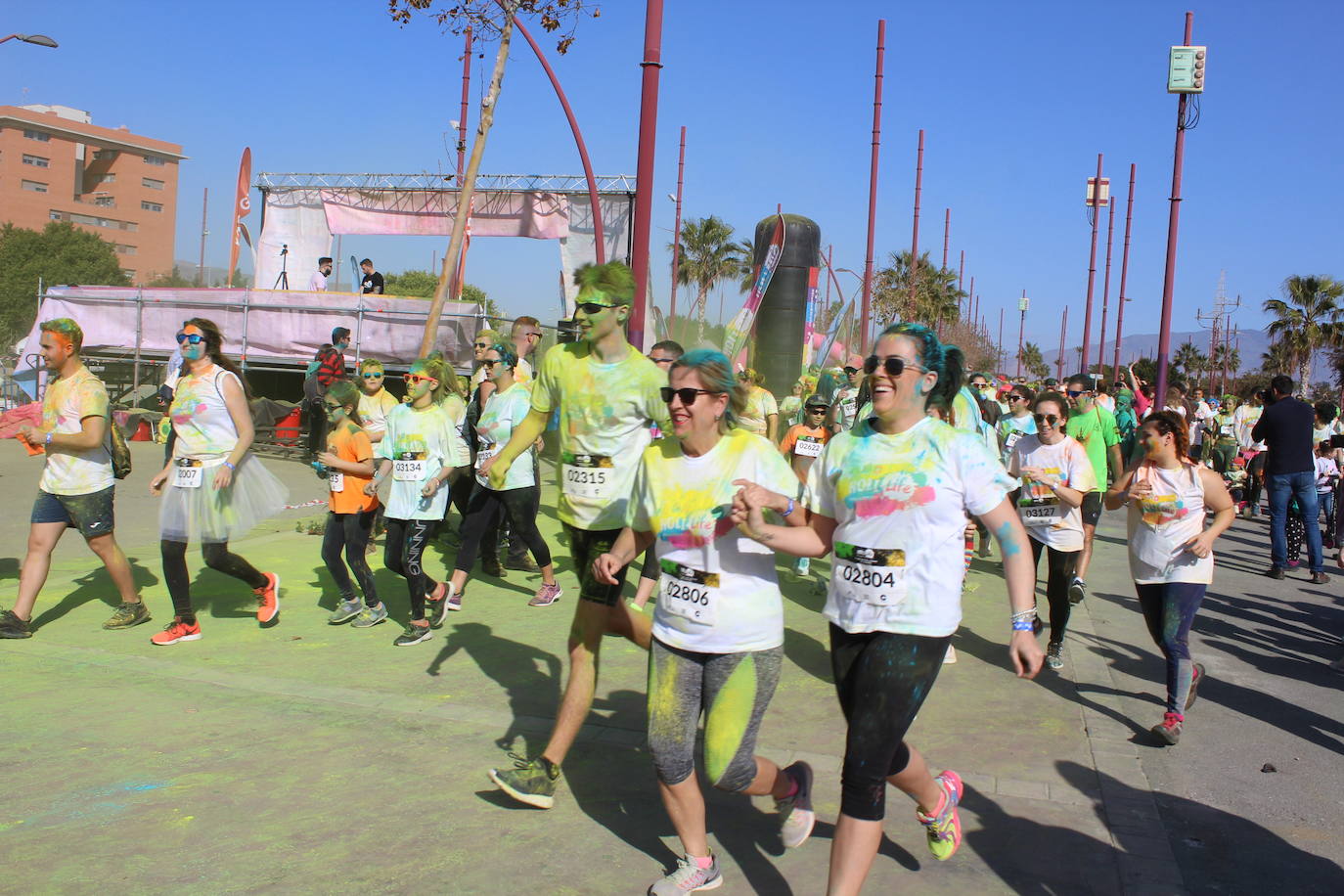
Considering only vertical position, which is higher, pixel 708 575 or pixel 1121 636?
pixel 708 575

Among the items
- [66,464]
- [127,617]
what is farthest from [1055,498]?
[66,464]

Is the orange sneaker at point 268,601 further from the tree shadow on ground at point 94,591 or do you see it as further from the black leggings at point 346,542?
the tree shadow on ground at point 94,591

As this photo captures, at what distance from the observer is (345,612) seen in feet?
22.4

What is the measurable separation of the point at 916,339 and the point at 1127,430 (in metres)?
9.05

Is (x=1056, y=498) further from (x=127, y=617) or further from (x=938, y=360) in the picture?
(x=127, y=617)

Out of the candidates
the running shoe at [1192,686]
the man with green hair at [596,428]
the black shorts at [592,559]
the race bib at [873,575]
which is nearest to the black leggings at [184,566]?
the man with green hair at [596,428]

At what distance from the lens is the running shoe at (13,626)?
6152 millimetres

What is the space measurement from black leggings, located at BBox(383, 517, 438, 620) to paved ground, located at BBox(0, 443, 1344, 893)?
37 centimetres

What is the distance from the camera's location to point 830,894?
3.03 metres

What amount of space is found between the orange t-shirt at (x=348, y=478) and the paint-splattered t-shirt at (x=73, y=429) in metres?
1.28

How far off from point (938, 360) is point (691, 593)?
3.52ft

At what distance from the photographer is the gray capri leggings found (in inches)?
128

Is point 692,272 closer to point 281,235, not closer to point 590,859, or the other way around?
point 281,235

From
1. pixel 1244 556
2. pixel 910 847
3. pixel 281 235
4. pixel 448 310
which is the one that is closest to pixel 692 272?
pixel 281 235
